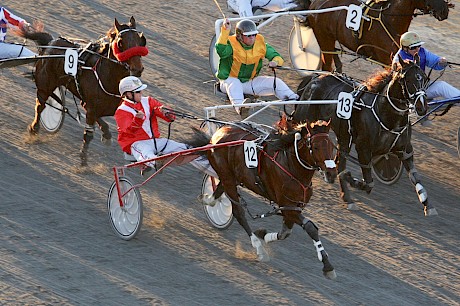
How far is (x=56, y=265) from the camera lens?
10641mm

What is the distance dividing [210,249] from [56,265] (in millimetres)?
1521

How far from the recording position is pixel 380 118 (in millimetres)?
12008

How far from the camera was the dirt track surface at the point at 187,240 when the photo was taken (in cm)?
1021

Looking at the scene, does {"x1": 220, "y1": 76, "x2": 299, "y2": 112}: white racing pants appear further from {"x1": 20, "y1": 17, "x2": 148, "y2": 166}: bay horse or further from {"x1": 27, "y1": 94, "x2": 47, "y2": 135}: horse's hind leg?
{"x1": 27, "y1": 94, "x2": 47, "y2": 135}: horse's hind leg

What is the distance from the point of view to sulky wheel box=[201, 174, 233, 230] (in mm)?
11641

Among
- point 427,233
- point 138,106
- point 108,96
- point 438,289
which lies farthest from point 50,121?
point 438,289

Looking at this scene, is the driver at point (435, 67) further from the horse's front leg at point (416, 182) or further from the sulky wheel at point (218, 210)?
the sulky wheel at point (218, 210)

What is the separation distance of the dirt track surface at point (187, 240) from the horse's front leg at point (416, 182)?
0.38 feet

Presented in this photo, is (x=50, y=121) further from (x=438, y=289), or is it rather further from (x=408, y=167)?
(x=438, y=289)

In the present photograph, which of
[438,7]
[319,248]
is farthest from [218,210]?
[438,7]

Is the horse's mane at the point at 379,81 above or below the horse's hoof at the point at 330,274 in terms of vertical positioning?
above

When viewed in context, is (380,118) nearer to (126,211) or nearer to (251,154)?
(251,154)

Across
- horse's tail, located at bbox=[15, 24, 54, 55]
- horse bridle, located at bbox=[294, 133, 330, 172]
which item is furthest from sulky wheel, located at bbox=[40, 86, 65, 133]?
horse bridle, located at bbox=[294, 133, 330, 172]

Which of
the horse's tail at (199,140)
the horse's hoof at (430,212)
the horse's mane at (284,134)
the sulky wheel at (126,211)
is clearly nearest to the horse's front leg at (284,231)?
the horse's mane at (284,134)
